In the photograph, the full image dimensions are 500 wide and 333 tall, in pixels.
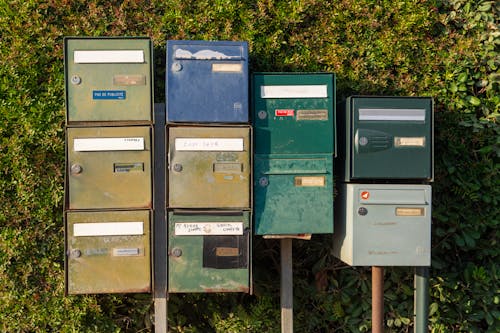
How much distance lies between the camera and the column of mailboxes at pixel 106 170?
2.81 meters

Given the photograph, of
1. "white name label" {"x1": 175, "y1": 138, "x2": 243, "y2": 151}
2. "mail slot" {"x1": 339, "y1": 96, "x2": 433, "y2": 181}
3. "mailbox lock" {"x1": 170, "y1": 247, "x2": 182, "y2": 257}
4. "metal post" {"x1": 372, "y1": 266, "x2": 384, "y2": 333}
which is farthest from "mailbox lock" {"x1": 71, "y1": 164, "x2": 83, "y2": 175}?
"metal post" {"x1": 372, "y1": 266, "x2": 384, "y2": 333}

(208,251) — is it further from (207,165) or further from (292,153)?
(292,153)

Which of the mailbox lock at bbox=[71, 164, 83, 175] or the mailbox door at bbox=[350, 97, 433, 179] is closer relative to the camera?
the mailbox lock at bbox=[71, 164, 83, 175]

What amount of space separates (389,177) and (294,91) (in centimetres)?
73

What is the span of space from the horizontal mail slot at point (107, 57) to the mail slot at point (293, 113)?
0.69 m

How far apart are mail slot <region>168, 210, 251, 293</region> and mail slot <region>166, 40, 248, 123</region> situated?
546 millimetres

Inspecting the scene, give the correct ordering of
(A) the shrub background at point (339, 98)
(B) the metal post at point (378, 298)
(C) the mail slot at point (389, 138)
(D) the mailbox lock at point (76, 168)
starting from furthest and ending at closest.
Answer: (A) the shrub background at point (339, 98)
(B) the metal post at point (378, 298)
(C) the mail slot at point (389, 138)
(D) the mailbox lock at point (76, 168)

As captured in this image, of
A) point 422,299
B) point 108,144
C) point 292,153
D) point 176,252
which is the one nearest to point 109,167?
point 108,144

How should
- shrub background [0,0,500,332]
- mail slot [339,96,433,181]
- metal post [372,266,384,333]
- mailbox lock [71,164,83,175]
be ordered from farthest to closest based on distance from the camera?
1. shrub background [0,0,500,332]
2. metal post [372,266,384,333]
3. mail slot [339,96,433,181]
4. mailbox lock [71,164,83,175]

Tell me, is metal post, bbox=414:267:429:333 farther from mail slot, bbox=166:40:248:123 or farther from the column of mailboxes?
the column of mailboxes

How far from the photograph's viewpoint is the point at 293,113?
294 centimetres

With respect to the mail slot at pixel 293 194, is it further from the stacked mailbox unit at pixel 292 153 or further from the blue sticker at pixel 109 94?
the blue sticker at pixel 109 94

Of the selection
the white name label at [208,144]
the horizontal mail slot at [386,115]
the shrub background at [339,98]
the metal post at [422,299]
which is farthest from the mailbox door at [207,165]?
the metal post at [422,299]

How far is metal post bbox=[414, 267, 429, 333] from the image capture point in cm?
332
